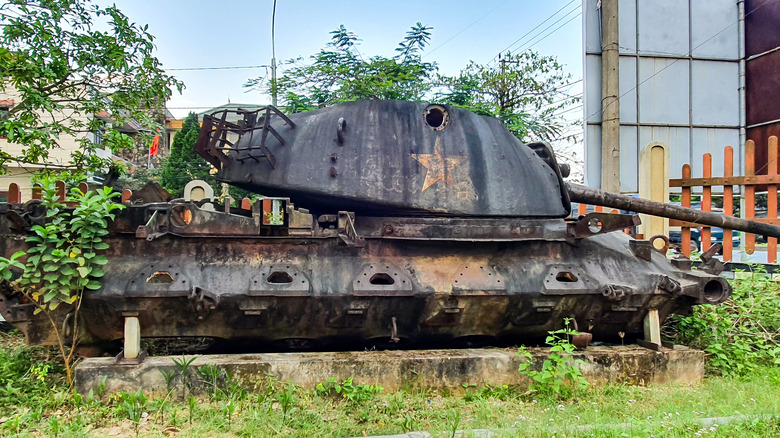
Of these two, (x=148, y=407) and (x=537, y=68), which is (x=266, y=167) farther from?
(x=537, y=68)

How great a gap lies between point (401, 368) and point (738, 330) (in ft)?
14.9

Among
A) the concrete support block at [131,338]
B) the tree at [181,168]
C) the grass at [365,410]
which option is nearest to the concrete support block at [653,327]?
the grass at [365,410]

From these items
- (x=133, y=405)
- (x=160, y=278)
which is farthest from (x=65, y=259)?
(x=133, y=405)

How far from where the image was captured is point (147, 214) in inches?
195

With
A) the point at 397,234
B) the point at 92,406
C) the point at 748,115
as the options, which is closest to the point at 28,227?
the point at 92,406

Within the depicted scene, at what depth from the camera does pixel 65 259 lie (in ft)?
14.9

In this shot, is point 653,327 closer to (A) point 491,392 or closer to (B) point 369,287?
(A) point 491,392

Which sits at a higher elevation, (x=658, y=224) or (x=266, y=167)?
(x=266, y=167)

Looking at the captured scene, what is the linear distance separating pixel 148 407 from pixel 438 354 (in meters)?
2.61

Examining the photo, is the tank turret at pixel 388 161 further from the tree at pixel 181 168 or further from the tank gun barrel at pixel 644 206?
the tree at pixel 181 168

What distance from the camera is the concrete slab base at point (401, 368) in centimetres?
471

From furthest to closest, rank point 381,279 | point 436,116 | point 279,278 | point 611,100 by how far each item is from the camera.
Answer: point 611,100 → point 436,116 → point 381,279 → point 279,278

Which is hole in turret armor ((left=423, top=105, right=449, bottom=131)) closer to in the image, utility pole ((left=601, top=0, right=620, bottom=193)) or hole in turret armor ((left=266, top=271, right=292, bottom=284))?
hole in turret armor ((left=266, top=271, right=292, bottom=284))

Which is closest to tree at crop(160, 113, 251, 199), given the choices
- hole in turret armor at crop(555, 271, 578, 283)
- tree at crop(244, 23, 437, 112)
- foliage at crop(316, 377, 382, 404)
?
tree at crop(244, 23, 437, 112)
